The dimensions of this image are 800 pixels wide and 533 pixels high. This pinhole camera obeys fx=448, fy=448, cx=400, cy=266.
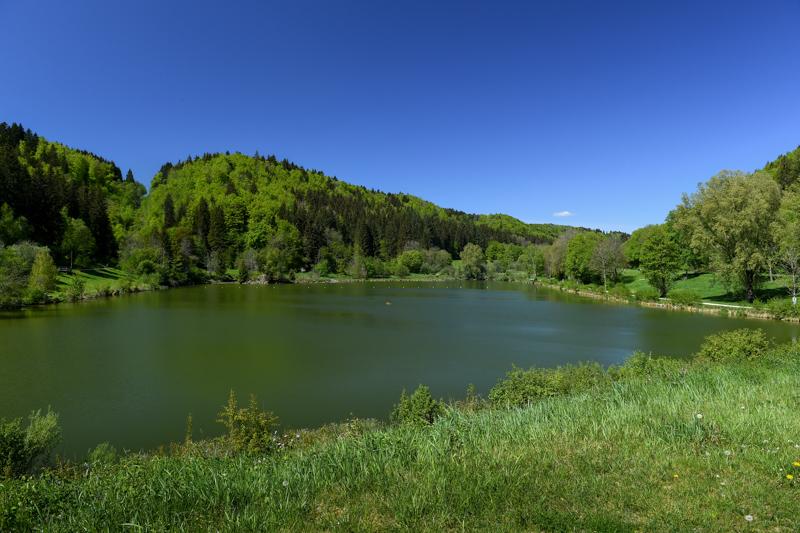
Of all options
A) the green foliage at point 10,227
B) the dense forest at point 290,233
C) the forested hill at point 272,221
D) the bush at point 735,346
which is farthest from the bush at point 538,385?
the forested hill at point 272,221

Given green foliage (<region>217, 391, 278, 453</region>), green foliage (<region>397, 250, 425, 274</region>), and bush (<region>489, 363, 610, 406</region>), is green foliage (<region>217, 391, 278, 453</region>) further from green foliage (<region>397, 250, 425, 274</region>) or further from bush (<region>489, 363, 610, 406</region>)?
green foliage (<region>397, 250, 425, 274</region>)

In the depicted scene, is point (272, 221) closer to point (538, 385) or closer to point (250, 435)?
point (538, 385)

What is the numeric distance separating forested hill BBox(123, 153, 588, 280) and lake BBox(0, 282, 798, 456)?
40.6m

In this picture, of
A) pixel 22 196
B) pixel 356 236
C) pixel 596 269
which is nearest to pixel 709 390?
pixel 596 269

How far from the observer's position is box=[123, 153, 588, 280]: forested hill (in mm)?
92062

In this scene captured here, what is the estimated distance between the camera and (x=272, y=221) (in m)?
112

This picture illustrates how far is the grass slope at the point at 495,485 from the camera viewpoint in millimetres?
3492

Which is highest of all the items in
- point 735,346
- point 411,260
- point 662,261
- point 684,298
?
point 411,260

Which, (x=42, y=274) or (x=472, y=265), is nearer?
(x=42, y=274)

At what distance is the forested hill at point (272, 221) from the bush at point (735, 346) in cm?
6790

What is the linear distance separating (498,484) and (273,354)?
19.6 meters

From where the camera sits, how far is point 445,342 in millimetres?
26141

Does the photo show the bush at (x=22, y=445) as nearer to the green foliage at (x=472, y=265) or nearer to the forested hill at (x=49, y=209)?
the forested hill at (x=49, y=209)

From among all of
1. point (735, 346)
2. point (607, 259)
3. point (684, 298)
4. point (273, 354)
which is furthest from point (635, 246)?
point (273, 354)
